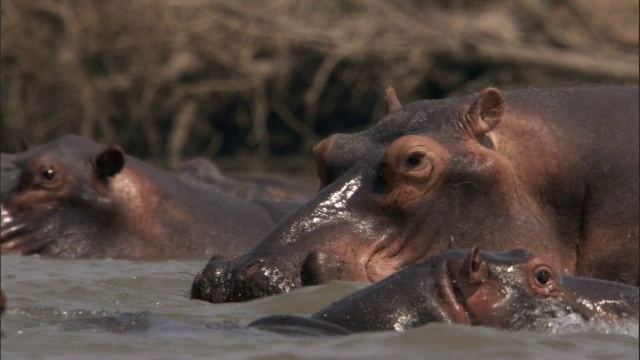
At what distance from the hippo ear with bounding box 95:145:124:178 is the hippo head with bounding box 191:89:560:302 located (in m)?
3.12

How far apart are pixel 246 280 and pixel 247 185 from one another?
6.40 metres

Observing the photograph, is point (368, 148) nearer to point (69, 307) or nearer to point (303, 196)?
point (69, 307)

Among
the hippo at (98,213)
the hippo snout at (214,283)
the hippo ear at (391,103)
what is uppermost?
the hippo ear at (391,103)

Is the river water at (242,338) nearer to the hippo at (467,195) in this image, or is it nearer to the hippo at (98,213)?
the hippo at (467,195)

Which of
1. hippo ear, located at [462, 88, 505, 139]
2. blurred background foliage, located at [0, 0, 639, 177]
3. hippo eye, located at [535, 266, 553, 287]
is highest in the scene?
hippo ear, located at [462, 88, 505, 139]

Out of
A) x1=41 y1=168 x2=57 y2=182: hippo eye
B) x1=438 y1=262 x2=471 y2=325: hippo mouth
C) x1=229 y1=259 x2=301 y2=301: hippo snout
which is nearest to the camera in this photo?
x1=438 y1=262 x2=471 y2=325: hippo mouth

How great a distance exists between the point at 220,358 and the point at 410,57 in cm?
1355

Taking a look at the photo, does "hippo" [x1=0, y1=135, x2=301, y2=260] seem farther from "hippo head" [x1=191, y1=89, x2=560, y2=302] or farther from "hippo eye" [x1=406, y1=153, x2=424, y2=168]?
"hippo eye" [x1=406, y1=153, x2=424, y2=168]

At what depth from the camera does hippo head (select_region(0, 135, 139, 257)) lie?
28.4 ft

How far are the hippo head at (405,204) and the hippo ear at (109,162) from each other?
10.2 feet

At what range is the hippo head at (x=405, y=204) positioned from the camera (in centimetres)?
527

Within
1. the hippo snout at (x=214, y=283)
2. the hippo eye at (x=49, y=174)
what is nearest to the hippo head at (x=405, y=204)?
the hippo snout at (x=214, y=283)

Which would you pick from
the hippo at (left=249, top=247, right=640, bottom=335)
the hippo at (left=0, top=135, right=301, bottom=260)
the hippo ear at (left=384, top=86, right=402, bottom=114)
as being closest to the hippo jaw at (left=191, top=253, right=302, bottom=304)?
the hippo at (left=249, top=247, right=640, bottom=335)

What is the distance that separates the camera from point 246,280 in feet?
16.6
